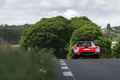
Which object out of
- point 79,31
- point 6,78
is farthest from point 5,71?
point 79,31

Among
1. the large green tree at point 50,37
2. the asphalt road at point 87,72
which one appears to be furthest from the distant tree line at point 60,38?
the asphalt road at point 87,72

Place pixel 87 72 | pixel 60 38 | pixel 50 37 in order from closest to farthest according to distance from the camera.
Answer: pixel 87 72 < pixel 50 37 < pixel 60 38

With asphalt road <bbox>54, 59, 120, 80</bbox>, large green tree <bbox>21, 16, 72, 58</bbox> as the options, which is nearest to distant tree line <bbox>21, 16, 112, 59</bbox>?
large green tree <bbox>21, 16, 72, 58</bbox>

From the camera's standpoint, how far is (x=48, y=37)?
162 feet

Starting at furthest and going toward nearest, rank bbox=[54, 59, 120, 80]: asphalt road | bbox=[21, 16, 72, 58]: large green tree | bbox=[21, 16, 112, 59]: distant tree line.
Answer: bbox=[21, 16, 112, 59]: distant tree line, bbox=[21, 16, 72, 58]: large green tree, bbox=[54, 59, 120, 80]: asphalt road

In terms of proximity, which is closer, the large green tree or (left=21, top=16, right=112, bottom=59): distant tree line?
the large green tree

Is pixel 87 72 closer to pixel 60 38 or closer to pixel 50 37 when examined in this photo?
pixel 50 37

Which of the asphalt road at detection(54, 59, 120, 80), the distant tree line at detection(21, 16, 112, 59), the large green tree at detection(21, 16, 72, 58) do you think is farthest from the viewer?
the distant tree line at detection(21, 16, 112, 59)

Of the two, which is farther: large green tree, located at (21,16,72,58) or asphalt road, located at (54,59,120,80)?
large green tree, located at (21,16,72,58)

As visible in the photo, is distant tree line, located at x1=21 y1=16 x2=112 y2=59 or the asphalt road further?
distant tree line, located at x1=21 y1=16 x2=112 y2=59

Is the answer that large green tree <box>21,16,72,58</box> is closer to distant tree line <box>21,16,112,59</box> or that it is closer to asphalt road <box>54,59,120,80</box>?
distant tree line <box>21,16,112,59</box>

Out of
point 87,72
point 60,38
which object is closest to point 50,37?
point 60,38

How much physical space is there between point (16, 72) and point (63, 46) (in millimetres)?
48733

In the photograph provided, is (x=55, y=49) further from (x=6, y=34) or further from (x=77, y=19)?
(x=6, y=34)
